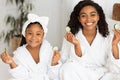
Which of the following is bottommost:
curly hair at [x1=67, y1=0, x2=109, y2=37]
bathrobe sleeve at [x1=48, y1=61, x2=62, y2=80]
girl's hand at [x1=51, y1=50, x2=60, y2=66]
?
bathrobe sleeve at [x1=48, y1=61, x2=62, y2=80]

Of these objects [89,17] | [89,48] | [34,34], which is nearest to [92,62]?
[89,48]

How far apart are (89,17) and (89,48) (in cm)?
21

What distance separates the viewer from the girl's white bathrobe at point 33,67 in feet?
6.02

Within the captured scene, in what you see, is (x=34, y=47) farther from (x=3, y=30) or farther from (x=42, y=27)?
(x=3, y=30)

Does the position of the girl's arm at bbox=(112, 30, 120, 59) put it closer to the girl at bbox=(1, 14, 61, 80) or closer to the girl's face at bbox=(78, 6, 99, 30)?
the girl's face at bbox=(78, 6, 99, 30)

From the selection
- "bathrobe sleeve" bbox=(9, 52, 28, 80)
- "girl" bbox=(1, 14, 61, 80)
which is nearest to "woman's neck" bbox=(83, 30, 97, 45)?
"girl" bbox=(1, 14, 61, 80)

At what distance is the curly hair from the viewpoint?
200 cm

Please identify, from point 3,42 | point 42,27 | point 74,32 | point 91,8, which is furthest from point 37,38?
point 3,42

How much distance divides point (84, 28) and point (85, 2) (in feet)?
0.62

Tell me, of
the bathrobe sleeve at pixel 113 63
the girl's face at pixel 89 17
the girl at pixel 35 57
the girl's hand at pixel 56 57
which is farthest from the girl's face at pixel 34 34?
the bathrobe sleeve at pixel 113 63

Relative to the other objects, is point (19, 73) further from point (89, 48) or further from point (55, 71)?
point (89, 48)

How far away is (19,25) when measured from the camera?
3041mm

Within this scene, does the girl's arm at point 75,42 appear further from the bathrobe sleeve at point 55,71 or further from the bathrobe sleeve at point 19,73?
the bathrobe sleeve at point 19,73

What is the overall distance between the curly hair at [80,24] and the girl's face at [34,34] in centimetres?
27
